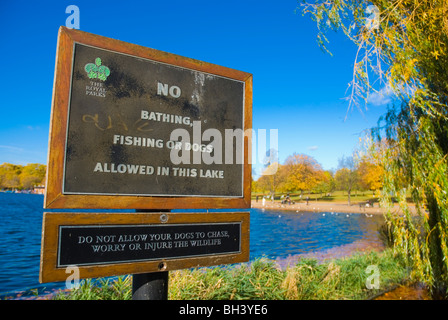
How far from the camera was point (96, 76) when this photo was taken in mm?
2533

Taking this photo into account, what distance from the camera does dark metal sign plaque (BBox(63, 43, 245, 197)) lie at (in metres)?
2.45

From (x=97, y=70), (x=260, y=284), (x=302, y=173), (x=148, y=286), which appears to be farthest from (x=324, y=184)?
(x=97, y=70)

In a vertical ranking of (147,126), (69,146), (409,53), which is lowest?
(69,146)

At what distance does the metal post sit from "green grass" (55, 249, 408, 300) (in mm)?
3198

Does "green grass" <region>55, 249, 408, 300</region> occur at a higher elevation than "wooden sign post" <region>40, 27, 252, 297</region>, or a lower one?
lower

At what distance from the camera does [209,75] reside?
10.1ft

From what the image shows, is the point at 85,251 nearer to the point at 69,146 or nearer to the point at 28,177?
the point at 69,146

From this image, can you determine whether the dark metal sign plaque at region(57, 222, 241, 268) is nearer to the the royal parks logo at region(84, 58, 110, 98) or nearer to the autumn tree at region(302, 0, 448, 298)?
the the royal parks logo at region(84, 58, 110, 98)

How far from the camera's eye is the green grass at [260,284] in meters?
5.79

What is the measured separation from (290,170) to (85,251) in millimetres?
68870

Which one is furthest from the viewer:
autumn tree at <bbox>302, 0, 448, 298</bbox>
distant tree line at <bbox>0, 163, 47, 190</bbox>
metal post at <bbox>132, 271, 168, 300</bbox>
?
distant tree line at <bbox>0, 163, 47, 190</bbox>

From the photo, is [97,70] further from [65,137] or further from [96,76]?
[65,137]

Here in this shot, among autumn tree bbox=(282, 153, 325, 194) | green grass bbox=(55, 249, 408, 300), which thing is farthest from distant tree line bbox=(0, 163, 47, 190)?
green grass bbox=(55, 249, 408, 300)
